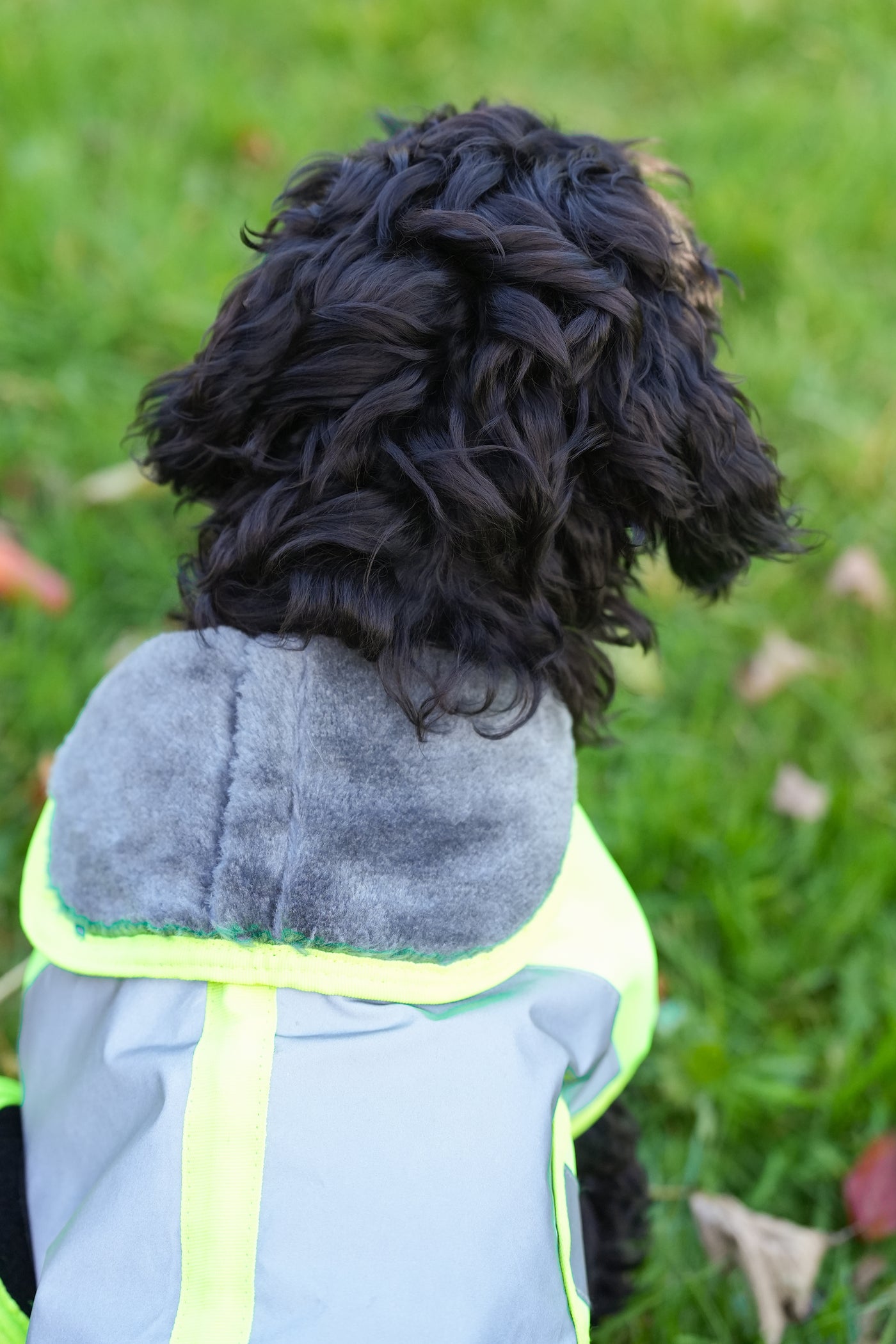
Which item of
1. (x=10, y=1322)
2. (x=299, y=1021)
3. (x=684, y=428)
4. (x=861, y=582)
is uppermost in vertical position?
(x=684, y=428)

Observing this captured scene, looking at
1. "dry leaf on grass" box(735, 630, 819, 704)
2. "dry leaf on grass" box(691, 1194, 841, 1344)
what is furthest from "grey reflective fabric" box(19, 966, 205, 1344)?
"dry leaf on grass" box(735, 630, 819, 704)

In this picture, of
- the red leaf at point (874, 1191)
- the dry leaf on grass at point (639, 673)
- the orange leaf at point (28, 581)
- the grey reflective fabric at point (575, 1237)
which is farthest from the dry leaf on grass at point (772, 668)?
the orange leaf at point (28, 581)

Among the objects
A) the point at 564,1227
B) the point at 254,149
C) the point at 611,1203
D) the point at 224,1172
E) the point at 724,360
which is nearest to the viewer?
the point at 224,1172

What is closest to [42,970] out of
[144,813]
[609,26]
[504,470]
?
[144,813]

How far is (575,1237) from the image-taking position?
3.60 feet

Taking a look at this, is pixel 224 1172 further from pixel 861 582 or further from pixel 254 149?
pixel 254 149

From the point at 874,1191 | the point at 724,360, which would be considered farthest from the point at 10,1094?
the point at 724,360

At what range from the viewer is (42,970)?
119cm

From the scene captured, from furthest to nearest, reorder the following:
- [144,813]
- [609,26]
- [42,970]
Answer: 1. [609,26]
2. [42,970]
3. [144,813]

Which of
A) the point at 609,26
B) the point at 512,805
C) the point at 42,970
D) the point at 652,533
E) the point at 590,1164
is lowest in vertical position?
the point at 590,1164

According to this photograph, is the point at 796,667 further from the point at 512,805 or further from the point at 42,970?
the point at 42,970

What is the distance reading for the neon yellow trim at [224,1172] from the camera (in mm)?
874

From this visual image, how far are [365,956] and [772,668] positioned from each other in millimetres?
1349

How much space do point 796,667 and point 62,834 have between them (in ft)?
4.92
